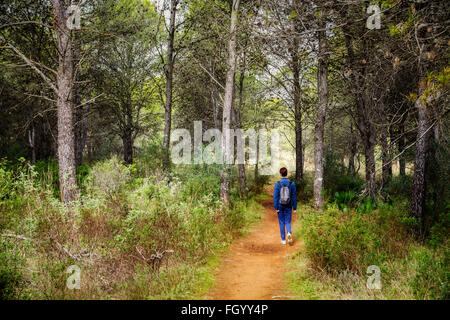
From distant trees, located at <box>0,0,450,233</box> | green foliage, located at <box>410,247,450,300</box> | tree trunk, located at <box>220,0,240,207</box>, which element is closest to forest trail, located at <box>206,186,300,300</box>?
tree trunk, located at <box>220,0,240,207</box>

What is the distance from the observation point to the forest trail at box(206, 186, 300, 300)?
468 centimetres

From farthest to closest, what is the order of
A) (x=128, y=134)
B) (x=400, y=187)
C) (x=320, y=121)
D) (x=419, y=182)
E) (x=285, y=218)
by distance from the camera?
1. (x=128, y=134)
2. (x=400, y=187)
3. (x=320, y=121)
4. (x=285, y=218)
5. (x=419, y=182)

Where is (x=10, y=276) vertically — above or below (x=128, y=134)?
below

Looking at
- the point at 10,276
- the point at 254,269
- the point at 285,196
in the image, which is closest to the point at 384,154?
the point at 285,196

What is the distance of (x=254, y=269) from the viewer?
19.2 feet

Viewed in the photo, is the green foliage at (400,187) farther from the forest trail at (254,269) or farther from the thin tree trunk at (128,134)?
the thin tree trunk at (128,134)

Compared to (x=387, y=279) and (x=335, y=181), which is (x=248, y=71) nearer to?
(x=335, y=181)

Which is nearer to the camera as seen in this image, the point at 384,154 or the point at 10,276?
the point at 10,276

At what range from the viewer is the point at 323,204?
924 centimetres

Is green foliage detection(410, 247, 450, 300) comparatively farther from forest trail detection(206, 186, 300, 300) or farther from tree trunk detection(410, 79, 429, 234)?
tree trunk detection(410, 79, 429, 234)

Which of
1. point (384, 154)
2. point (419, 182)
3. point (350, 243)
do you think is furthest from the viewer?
point (384, 154)

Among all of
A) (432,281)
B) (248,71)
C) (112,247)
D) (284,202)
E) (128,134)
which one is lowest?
(432,281)

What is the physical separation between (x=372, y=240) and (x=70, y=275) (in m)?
5.35
